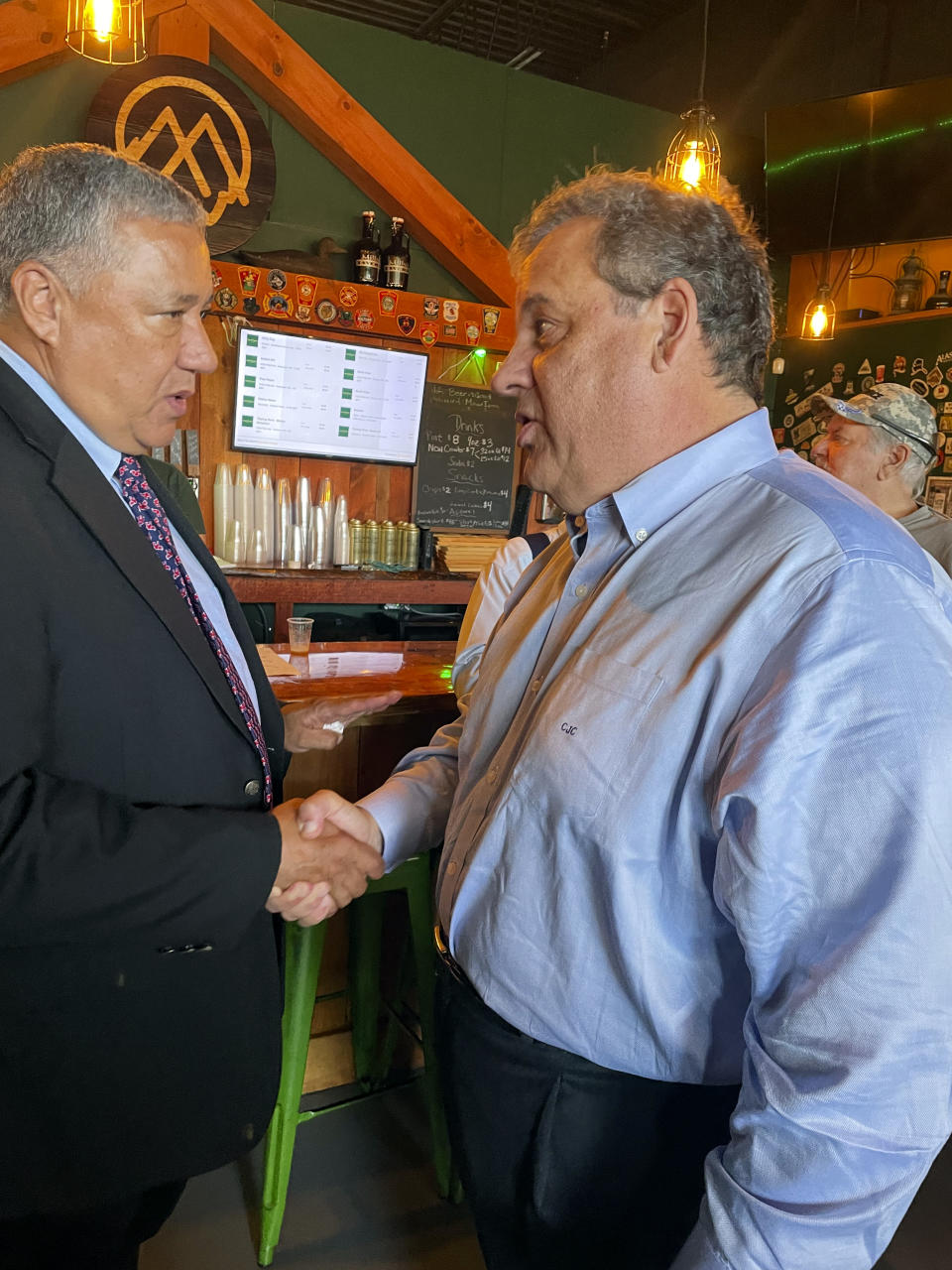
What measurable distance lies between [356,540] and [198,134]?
2.34 meters

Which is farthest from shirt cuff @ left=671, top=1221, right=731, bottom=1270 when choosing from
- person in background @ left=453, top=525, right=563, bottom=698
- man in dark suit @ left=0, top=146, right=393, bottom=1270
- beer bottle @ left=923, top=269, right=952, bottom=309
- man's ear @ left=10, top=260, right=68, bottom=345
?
beer bottle @ left=923, top=269, right=952, bottom=309

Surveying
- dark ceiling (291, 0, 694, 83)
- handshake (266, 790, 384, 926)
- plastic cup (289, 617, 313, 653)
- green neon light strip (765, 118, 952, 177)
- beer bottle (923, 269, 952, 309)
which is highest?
dark ceiling (291, 0, 694, 83)

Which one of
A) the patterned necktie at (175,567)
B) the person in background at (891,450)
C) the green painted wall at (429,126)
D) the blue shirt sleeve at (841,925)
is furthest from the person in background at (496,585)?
the green painted wall at (429,126)

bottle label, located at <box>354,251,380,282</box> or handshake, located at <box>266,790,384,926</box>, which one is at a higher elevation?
bottle label, located at <box>354,251,380,282</box>

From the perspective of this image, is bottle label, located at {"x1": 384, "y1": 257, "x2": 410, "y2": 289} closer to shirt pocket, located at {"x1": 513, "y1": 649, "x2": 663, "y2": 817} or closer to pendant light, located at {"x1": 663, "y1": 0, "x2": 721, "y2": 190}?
pendant light, located at {"x1": 663, "y1": 0, "x2": 721, "y2": 190}

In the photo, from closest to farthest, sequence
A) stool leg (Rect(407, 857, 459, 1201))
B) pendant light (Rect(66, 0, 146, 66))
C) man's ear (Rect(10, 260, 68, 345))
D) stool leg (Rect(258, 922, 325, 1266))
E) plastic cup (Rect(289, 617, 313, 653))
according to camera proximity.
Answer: man's ear (Rect(10, 260, 68, 345)) < stool leg (Rect(258, 922, 325, 1266)) < stool leg (Rect(407, 857, 459, 1201)) < plastic cup (Rect(289, 617, 313, 653)) < pendant light (Rect(66, 0, 146, 66))

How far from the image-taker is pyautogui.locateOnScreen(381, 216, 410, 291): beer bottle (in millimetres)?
5371

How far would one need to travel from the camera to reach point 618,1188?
3.56 ft

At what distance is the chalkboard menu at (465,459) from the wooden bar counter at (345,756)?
10.9 feet

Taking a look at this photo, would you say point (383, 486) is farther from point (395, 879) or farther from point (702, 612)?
point (702, 612)

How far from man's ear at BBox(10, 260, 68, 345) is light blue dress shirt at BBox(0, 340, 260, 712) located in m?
0.05

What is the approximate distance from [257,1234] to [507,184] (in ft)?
19.4

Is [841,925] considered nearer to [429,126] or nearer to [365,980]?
[365,980]

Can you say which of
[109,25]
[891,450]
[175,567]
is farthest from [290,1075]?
[109,25]
